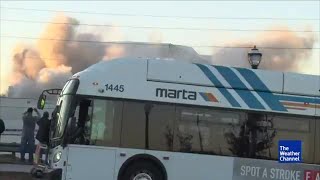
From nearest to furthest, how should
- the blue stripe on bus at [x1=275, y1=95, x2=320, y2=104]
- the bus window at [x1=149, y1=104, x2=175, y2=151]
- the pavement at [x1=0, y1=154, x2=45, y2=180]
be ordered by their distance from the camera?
the bus window at [x1=149, y1=104, x2=175, y2=151]
the blue stripe on bus at [x1=275, y1=95, x2=320, y2=104]
the pavement at [x1=0, y1=154, x2=45, y2=180]

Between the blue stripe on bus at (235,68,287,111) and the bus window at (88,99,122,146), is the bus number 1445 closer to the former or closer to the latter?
the bus window at (88,99,122,146)

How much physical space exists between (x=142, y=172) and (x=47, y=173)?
200 cm

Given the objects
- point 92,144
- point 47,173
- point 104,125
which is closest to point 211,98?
point 104,125

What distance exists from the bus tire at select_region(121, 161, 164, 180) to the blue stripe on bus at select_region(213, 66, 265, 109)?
2545 millimetres

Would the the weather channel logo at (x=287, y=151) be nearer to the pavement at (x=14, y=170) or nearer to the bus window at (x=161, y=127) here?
the bus window at (x=161, y=127)

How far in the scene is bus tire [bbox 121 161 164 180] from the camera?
39.2 ft

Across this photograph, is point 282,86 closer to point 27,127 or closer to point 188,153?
point 188,153

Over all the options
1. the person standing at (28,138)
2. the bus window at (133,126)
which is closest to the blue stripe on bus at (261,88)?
the bus window at (133,126)

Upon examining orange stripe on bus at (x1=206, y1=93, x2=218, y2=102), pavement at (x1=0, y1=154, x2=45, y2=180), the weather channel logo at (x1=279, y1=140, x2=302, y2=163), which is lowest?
pavement at (x1=0, y1=154, x2=45, y2=180)

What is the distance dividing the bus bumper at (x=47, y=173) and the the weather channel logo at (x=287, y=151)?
486 centimetres

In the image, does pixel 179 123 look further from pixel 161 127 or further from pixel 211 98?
pixel 211 98

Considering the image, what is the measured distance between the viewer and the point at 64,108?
12250 millimetres

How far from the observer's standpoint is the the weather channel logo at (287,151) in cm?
1255

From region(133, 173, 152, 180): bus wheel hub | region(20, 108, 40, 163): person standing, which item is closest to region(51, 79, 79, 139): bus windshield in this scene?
region(133, 173, 152, 180): bus wheel hub
